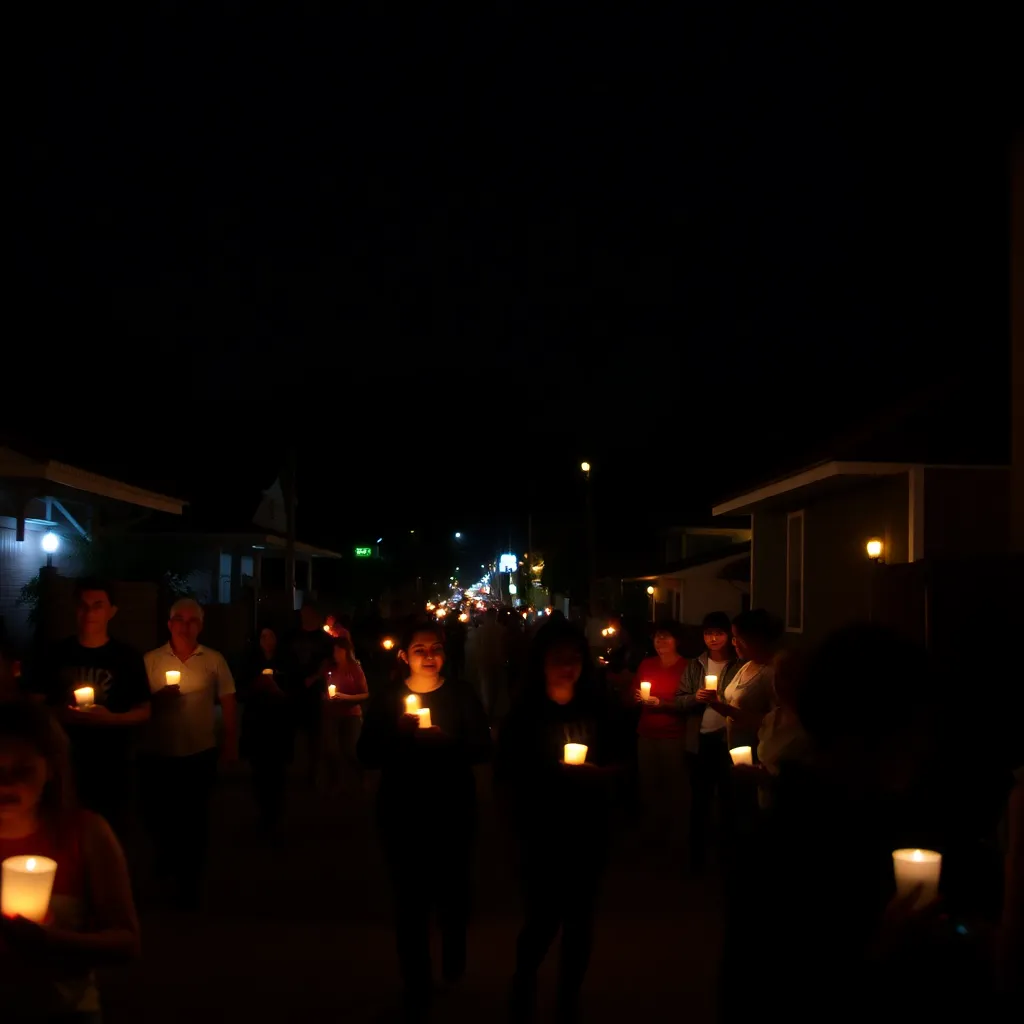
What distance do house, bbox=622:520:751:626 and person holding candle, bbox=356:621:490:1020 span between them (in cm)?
1986

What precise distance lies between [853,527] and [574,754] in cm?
1145

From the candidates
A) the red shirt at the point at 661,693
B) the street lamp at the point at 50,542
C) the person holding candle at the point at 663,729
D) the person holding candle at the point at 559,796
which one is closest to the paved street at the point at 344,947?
the person holding candle at the point at 559,796

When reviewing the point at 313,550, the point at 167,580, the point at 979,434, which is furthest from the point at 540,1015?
the point at 313,550

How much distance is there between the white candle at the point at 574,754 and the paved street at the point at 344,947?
0.38 metres

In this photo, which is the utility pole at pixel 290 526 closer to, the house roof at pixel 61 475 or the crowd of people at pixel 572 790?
the house roof at pixel 61 475

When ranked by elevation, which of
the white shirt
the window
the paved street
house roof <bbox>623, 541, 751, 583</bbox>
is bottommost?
the paved street

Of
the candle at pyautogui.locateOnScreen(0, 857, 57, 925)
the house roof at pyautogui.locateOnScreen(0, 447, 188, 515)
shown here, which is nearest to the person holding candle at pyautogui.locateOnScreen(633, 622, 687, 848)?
the house roof at pyautogui.locateOnScreen(0, 447, 188, 515)

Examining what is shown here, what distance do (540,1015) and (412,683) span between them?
1745mm

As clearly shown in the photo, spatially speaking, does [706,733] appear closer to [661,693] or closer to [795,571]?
[661,693]

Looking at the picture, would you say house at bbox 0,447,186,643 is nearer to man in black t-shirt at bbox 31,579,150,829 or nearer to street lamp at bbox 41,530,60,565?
street lamp at bbox 41,530,60,565

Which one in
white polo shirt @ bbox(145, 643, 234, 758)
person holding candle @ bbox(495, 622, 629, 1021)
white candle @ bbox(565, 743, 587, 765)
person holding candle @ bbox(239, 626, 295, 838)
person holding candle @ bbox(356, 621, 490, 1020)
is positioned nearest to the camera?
person holding candle @ bbox(495, 622, 629, 1021)

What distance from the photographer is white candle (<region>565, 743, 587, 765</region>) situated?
559 centimetres

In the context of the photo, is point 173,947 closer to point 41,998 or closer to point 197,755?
point 197,755

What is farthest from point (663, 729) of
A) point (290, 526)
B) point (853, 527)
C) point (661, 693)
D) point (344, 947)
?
point (290, 526)
